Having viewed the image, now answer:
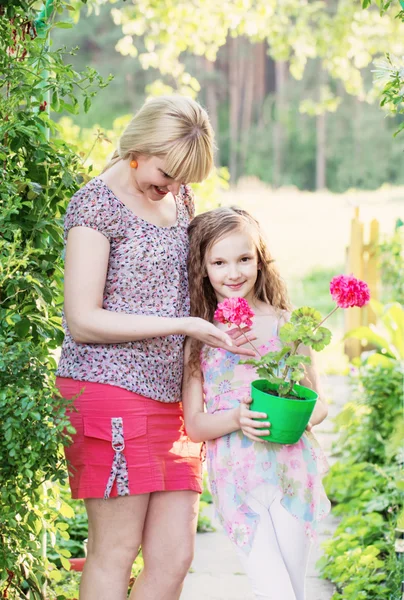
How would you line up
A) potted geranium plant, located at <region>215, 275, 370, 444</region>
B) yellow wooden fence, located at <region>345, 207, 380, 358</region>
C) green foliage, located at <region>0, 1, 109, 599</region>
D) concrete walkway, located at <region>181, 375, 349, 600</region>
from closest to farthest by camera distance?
1. green foliage, located at <region>0, 1, 109, 599</region>
2. potted geranium plant, located at <region>215, 275, 370, 444</region>
3. concrete walkway, located at <region>181, 375, 349, 600</region>
4. yellow wooden fence, located at <region>345, 207, 380, 358</region>

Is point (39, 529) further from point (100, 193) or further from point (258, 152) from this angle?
point (258, 152)

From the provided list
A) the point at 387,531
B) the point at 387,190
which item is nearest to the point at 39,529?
the point at 387,531

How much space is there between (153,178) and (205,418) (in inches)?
27.0

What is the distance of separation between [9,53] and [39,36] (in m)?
0.12

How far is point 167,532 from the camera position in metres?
2.55

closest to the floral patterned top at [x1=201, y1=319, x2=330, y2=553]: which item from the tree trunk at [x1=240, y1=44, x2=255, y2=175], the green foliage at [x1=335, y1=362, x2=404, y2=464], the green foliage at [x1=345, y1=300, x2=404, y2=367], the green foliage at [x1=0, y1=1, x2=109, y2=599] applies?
the green foliage at [x1=0, y1=1, x2=109, y2=599]

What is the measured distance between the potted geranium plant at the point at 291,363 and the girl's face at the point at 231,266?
0.23m

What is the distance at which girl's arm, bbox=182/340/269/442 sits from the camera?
238 centimetres

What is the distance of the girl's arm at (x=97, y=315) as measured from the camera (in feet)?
7.75

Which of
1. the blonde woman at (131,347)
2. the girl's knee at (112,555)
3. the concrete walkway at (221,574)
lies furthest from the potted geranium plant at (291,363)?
the concrete walkway at (221,574)

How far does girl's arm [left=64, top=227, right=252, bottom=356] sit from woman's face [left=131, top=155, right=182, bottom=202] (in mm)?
209

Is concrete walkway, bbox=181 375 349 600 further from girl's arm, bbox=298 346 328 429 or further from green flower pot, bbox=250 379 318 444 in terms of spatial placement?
green flower pot, bbox=250 379 318 444

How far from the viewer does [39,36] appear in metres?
2.64

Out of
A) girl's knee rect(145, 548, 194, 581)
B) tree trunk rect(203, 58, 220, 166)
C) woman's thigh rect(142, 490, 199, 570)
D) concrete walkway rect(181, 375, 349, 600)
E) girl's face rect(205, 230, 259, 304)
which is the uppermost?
tree trunk rect(203, 58, 220, 166)
